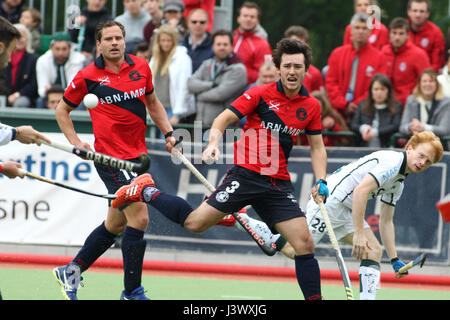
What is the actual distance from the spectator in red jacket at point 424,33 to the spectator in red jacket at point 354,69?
2.52 ft

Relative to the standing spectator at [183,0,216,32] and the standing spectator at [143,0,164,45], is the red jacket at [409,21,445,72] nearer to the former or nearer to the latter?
the standing spectator at [183,0,216,32]

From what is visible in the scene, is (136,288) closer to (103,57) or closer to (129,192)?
(129,192)

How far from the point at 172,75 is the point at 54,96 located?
139 centimetres

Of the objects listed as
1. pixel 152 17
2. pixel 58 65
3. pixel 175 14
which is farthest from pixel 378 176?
pixel 152 17

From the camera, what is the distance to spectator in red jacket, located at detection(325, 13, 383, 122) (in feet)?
31.9

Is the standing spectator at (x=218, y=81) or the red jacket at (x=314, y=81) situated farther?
the red jacket at (x=314, y=81)

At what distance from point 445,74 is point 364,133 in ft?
4.11

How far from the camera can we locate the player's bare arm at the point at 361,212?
6204mm

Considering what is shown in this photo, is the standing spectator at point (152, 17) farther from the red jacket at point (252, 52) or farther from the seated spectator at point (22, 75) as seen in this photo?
the seated spectator at point (22, 75)

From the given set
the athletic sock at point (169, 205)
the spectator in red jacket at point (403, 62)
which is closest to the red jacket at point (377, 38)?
the spectator in red jacket at point (403, 62)

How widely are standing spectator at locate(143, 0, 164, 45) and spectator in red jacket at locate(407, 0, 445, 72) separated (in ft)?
10.3

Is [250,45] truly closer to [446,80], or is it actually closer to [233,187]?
[446,80]

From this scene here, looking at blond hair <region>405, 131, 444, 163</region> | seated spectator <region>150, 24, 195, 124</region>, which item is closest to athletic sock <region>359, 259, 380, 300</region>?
blond hair <region>405, 131, 444, 163</region>
